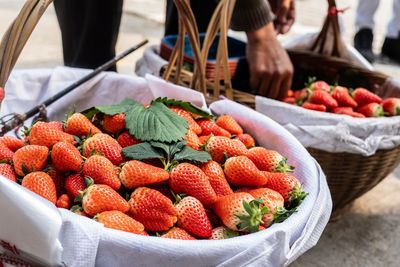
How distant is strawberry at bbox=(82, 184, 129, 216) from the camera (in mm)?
712

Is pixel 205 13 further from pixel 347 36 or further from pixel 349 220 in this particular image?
pixel 347 36

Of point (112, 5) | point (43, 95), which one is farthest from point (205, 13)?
point (43, 95)

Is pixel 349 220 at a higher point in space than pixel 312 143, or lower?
lower

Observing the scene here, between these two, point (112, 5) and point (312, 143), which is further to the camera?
point (112, 5)

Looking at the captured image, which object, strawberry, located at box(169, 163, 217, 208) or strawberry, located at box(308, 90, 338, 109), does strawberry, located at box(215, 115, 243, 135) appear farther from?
strawberry, located at box(308, 90, 338, 109)

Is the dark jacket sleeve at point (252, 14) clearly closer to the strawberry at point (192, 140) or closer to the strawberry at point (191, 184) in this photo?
the strawberry at point (192, 140)

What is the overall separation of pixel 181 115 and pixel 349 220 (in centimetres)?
A: 74

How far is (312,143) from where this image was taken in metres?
1.20

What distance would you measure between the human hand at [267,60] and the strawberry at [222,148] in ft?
1.77

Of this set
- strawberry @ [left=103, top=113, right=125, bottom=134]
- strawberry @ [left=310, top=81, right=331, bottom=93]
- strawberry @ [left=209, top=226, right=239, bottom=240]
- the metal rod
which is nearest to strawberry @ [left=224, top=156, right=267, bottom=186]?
strawberry @ [left=209, top=226, right=239, bottom=240]

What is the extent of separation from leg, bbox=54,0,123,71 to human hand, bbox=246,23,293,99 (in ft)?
1.44

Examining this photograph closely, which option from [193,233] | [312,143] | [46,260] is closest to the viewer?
[46,260]

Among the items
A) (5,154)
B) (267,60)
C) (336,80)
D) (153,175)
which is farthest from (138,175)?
(336,80)

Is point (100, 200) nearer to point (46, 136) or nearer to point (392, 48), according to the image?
point (46, 136)
